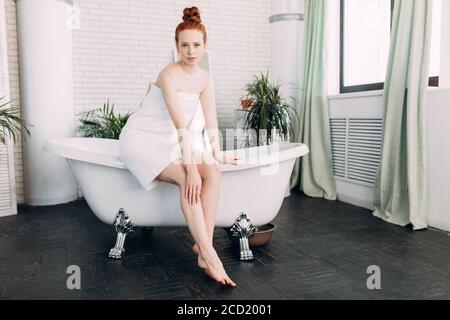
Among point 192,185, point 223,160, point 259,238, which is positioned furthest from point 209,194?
point 259,238

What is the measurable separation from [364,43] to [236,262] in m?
2.80

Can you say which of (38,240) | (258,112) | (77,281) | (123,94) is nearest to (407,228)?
(258,112)

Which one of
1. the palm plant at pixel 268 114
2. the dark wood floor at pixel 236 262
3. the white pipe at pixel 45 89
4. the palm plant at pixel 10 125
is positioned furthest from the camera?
the palm plant at pixel 268 114

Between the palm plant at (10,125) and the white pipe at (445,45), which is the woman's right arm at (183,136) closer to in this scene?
the palm plant at (10,125)

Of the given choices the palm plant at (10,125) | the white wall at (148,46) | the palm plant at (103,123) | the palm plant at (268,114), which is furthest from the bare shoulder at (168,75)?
the white wall at (148,46)

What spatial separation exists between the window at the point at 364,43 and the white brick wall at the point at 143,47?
0.95 metres

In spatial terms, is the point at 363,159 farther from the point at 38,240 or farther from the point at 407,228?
the point at 38,240

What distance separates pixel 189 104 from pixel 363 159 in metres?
2.06

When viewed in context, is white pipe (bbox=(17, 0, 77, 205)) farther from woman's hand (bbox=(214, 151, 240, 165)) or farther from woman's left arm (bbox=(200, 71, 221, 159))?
woman's hand (bbox=(214, 151, 240, 165))

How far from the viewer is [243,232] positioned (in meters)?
2.46

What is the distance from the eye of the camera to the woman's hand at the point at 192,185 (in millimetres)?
2119

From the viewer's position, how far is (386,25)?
12.7 ft

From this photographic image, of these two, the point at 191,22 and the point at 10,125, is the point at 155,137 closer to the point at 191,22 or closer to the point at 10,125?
the point at 191,22

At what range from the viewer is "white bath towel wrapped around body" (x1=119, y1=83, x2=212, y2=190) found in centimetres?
223
